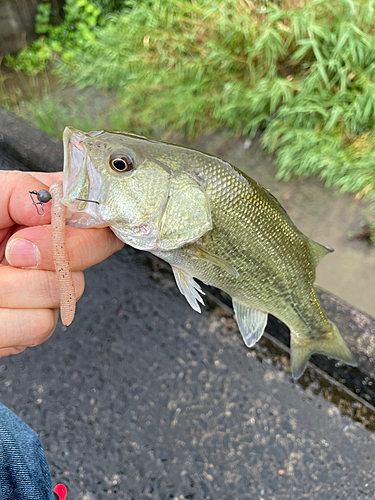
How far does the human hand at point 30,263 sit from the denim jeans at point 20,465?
34cm

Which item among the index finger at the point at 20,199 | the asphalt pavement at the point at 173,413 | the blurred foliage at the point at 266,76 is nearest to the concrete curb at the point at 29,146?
the blurred foliage at the point at 266,76

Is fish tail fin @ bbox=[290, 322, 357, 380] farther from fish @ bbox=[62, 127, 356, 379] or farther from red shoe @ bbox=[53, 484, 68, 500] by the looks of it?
red shoe @ bbox=[53, 484, 68, 500]

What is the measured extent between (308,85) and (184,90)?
1.12m

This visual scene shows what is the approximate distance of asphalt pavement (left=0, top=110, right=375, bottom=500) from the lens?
191 centimetres

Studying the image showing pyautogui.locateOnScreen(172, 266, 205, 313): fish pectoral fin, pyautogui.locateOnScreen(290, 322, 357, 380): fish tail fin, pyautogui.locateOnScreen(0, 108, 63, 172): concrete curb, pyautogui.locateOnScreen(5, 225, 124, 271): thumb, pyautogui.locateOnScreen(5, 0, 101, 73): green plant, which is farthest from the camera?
pyautogui.locateOnScreen(5, 0, 101, 73): green plant

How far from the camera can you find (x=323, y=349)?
180 cm

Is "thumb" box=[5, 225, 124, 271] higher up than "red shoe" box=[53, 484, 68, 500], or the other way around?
"thumb" box=[5, 225, 124, 271]

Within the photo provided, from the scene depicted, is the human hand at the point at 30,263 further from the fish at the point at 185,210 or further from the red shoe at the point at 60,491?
the red shoe at the point at 60,491

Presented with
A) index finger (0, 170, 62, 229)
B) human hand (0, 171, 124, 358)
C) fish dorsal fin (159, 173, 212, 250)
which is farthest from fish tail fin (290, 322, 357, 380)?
index finger (0, 170, 62, 229)

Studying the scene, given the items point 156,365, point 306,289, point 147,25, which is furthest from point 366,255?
point 147,25

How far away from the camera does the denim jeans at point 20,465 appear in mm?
1363

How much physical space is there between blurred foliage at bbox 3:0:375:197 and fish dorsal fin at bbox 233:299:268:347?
1505mm

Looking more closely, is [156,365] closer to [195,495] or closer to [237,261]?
[195,495]

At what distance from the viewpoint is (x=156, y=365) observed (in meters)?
2.29
